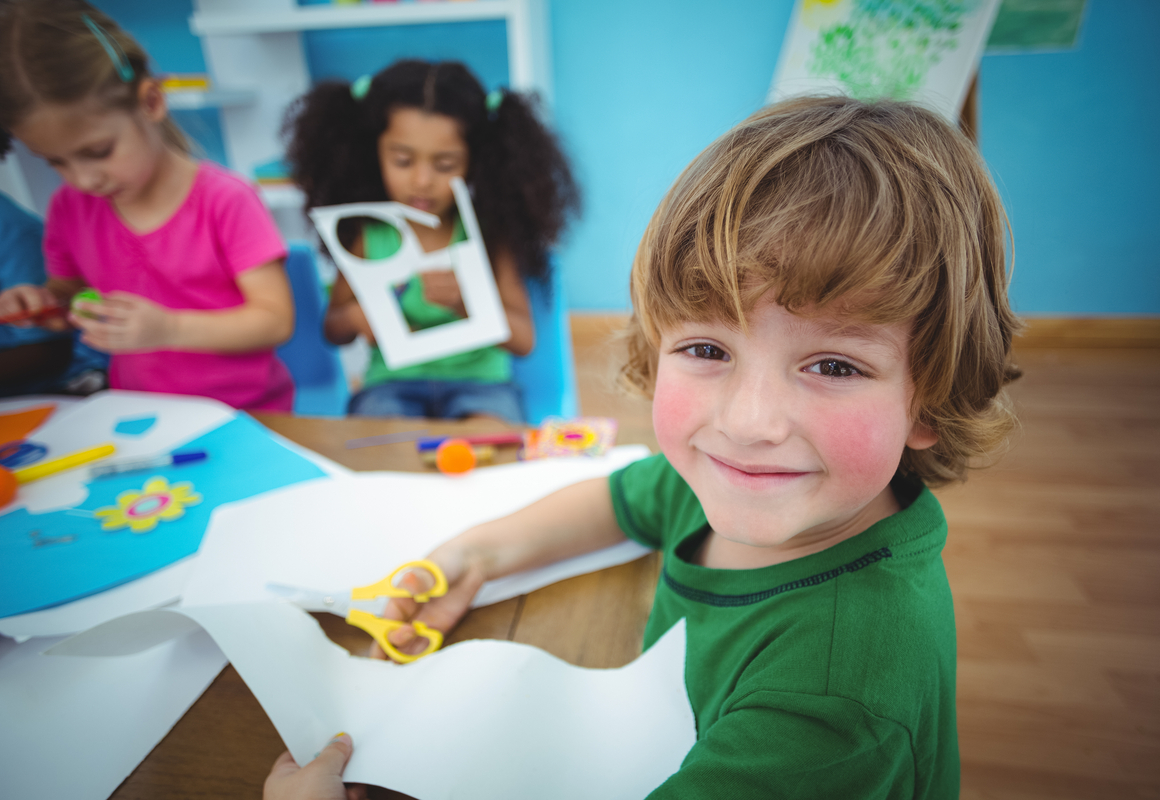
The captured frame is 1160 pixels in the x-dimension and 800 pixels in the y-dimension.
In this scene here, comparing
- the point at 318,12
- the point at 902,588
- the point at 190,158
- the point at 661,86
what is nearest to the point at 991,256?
the point at 902,588

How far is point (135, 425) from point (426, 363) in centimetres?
48

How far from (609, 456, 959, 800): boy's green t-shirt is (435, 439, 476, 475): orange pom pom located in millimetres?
255

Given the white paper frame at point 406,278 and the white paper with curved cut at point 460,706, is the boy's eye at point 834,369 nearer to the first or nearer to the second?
the white paper with curved cut at point 460,706

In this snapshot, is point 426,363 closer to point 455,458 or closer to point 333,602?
point 455,458

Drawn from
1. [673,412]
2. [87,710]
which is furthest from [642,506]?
[87,710]

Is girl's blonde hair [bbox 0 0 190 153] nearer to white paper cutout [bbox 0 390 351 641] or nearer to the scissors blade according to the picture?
white paper cutout [bbox 0 390 351 641]

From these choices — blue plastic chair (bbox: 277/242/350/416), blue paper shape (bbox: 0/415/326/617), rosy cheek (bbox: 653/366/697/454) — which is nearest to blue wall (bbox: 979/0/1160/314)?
blue plastic chair (bbox: 277/242/350/416)

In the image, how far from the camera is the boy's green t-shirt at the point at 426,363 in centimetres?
109

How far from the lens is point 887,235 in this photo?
0.33 meters

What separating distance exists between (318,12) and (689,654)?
4.76 ft

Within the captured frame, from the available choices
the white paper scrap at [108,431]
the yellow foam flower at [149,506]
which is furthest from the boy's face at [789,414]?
the white paper scrap at [108,431]

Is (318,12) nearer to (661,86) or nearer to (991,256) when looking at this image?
(661,86)

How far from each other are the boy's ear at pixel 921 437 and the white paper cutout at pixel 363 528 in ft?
0.75

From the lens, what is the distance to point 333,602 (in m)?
0.46
